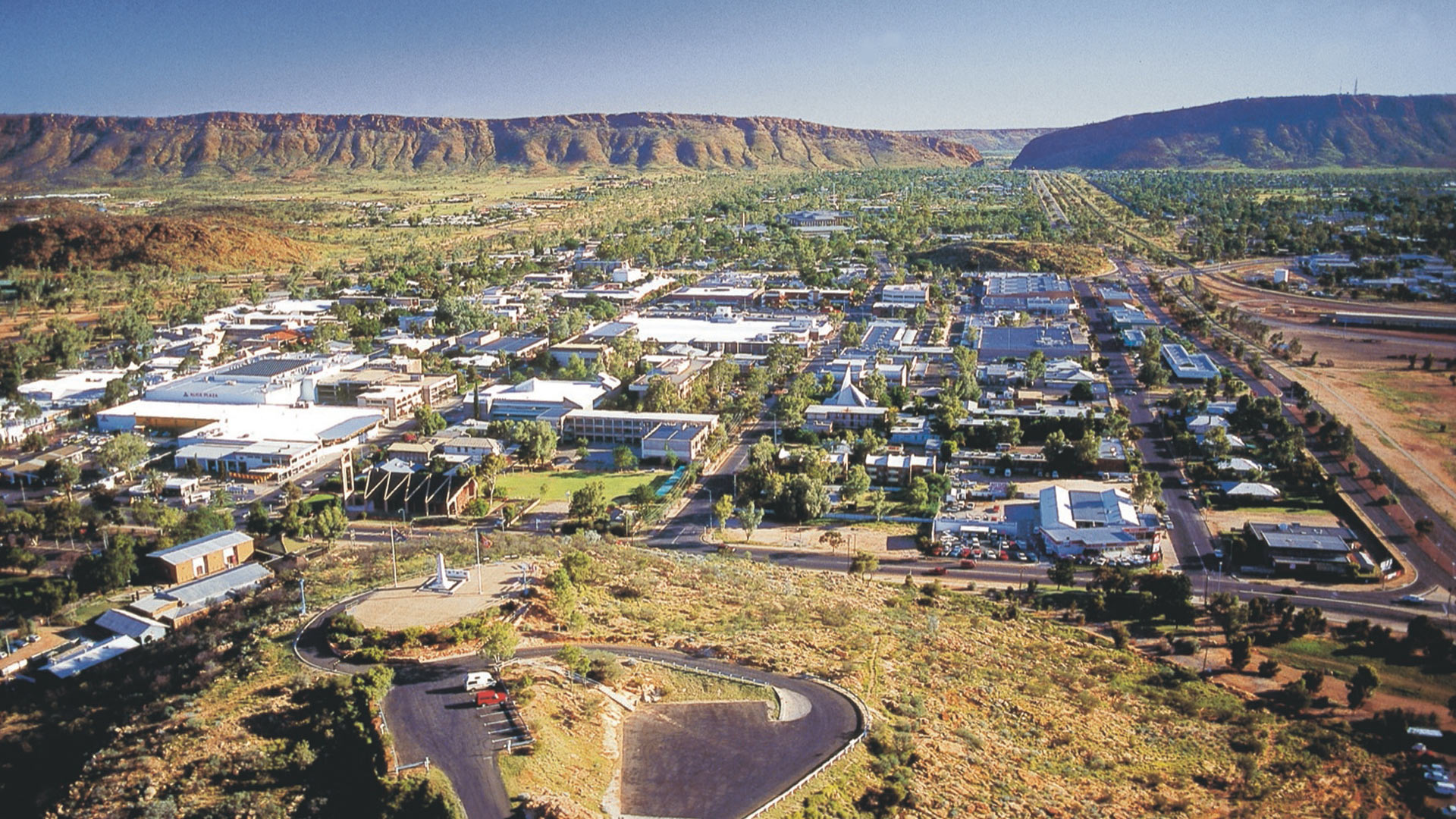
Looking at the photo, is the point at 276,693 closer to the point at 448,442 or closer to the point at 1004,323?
the point at 448,442

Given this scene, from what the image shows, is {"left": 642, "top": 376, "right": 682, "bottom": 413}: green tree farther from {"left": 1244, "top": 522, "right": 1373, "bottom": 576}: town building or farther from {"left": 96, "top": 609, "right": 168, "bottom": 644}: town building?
{"left": 1244, "top": 522, "right": 1373, "bottom": 576}: town building

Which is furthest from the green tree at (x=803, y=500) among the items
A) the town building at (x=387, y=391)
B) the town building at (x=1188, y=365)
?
the town building at (x=1188, y=365)

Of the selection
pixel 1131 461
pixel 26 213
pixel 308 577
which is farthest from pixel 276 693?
pixel 26 213

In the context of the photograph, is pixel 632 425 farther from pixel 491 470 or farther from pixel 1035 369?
pixel 1035 369

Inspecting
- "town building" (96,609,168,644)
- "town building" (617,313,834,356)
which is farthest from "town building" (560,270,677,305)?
"town building" (96,609,168,644)

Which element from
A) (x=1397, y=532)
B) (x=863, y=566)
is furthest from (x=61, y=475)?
(x=1397, y=532)

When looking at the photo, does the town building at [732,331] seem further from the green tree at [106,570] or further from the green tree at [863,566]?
the green tree at [106,570]
